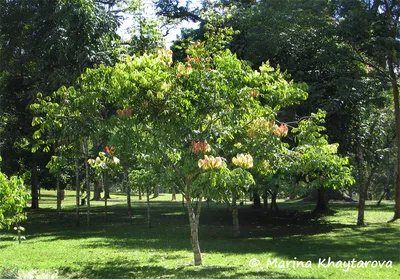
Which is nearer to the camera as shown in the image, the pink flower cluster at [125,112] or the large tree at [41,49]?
the pink flower cluster at [125,112]

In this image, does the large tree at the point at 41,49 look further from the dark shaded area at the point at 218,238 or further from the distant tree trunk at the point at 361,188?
the distant tree trunk at the point at 361,188

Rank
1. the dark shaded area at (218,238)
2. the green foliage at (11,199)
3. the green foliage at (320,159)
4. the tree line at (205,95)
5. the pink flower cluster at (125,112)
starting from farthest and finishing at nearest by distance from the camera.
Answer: the dark shaded area at (218,238)
the green foliage at (320,159)
the tree line at (205,95)
the pink flower cluster at (125,112)
the green foliage at (11,199)

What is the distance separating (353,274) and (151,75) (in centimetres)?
626

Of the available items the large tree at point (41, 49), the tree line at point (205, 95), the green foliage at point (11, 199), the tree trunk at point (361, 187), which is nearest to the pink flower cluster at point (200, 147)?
the tree line at point (205, 95)

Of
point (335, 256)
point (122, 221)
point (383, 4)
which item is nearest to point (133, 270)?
point (335, 256)

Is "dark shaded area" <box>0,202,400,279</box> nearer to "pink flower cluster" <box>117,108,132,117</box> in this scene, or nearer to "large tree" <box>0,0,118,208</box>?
"pink flower cluster" <box>117,108,132,117</box>

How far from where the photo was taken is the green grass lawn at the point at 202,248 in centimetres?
930

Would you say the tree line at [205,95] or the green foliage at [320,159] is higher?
the tree line at [205,95]

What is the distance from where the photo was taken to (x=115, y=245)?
14273mm

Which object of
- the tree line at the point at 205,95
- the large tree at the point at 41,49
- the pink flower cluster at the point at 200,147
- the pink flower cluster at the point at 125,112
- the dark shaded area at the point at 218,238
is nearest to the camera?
the pink flower cluster at the point at 200,147

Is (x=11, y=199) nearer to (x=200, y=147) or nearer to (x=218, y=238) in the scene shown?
(x=200, y=147)

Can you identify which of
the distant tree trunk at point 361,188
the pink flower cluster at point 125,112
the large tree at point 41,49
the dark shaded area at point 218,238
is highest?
the large tree at point 41,49

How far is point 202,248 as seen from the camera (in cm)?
1397

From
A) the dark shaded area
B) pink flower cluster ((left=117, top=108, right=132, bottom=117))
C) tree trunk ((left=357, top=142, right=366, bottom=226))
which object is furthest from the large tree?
tree trunk ((left=357, top=142, right=366, bottom=226))
